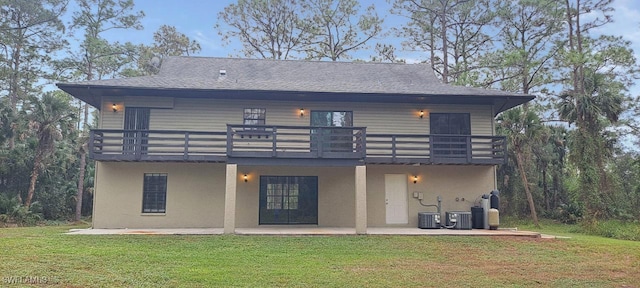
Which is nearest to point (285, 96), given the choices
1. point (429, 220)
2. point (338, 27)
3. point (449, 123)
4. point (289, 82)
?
point (289, 82)

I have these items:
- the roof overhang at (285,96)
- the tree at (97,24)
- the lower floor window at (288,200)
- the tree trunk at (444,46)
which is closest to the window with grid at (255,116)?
the roof overhang at (285,96)

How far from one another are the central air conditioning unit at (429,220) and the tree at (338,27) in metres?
15.1

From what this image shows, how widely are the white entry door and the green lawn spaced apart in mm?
2591

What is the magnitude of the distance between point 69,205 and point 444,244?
59.1 feet

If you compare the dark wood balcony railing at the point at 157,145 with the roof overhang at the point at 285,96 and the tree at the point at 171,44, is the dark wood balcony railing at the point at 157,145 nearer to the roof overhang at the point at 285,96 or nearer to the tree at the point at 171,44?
the roof overhang at the point at 285,96

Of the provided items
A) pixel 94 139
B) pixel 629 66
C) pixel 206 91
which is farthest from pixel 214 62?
pixel 629 66

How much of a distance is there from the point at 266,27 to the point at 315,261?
20.8 metres

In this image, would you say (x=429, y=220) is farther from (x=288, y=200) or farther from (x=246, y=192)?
(x=246, y=192)

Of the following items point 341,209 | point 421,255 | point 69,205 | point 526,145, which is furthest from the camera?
point 69,205

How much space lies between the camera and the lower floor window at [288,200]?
13758 mm

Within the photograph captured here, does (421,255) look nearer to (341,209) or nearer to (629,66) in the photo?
(341,209)

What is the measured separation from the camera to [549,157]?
20891mm

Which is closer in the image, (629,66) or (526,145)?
(526,145)

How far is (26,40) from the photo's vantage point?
25.3 meters
